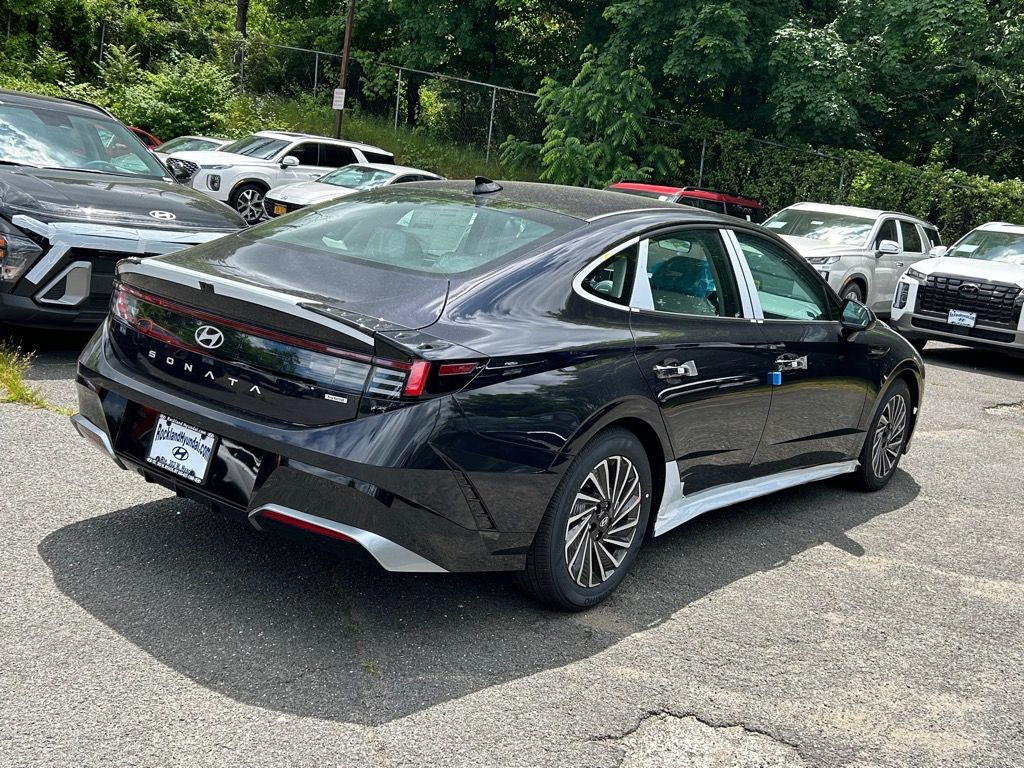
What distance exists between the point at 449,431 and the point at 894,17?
2192 cm

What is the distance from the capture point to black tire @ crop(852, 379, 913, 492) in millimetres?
6184

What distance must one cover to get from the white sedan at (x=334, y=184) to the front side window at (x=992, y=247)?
715 cm

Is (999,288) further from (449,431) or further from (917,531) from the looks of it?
(449,431)

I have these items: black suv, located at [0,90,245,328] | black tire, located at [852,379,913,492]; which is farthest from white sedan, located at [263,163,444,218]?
black tire, located at [852,379,913,492]

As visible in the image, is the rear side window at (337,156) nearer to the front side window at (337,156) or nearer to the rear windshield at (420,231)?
the front side window at (337,156)

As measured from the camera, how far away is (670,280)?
4.57 m

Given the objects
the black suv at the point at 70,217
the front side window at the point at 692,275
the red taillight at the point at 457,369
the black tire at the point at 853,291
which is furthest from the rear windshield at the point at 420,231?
the black tire at the point at 853,291

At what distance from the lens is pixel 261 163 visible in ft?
59.4

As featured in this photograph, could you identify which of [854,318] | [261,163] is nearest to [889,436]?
[854,318]

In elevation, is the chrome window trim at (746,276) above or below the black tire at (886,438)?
above

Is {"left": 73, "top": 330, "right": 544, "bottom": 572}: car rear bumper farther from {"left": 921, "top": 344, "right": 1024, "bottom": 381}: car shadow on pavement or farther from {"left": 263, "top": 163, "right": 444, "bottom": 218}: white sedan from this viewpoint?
{"left": 263, "top": 163, "right": 444, "bottom": 218}: white sedan

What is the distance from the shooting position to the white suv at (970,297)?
1210 cm

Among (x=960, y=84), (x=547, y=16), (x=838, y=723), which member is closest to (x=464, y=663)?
(x=838, y=723)

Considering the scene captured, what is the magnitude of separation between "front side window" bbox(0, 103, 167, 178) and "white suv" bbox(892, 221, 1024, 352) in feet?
28.1
